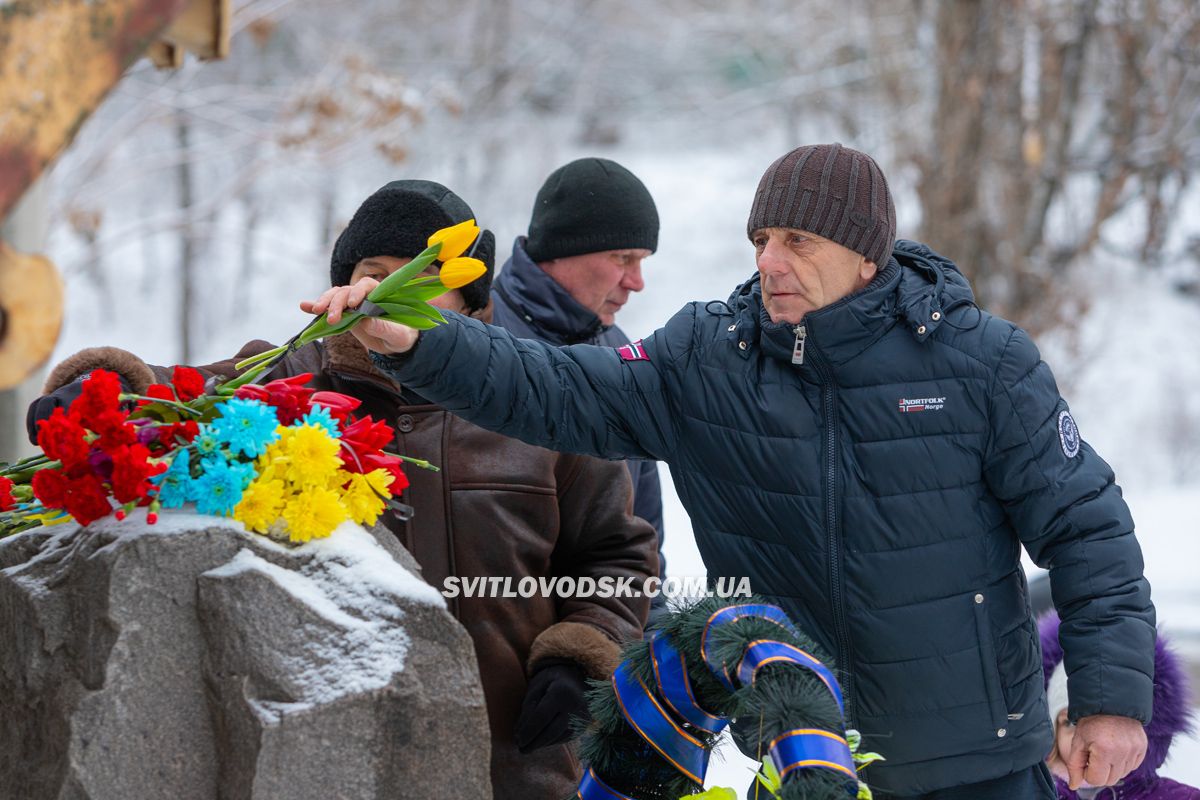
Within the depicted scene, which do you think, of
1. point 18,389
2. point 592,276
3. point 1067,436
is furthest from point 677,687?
point 18,389

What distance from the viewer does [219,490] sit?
5.99 feet

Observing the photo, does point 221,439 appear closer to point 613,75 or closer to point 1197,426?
point 1197,426

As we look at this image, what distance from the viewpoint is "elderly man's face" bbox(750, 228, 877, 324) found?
87.0 inches

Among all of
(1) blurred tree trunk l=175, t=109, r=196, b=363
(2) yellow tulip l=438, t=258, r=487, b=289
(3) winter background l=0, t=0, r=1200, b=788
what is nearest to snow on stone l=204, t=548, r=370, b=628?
(2) yellow tulip l=438, t=258, r=487, b=289

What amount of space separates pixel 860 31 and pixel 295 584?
14.8 metres

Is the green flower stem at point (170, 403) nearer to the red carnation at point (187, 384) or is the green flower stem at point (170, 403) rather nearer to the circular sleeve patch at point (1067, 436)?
the red carnation at point (187, 384)

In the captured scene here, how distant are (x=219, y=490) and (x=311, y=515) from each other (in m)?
0.13

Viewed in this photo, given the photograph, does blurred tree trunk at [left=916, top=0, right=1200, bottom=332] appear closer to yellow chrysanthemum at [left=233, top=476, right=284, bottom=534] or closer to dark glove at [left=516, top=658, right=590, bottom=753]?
dark glove at [left=516, top=658, right=590, bottom=753]

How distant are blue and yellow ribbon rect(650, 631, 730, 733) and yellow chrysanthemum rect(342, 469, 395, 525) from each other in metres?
0.48

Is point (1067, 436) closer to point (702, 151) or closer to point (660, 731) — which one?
point (660, 731)

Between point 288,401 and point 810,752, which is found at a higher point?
point 288,401

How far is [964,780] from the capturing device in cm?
213

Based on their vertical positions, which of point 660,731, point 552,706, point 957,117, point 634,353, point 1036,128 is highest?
point 1036,128

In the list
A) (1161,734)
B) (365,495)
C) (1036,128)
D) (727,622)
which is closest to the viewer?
(727,622)
